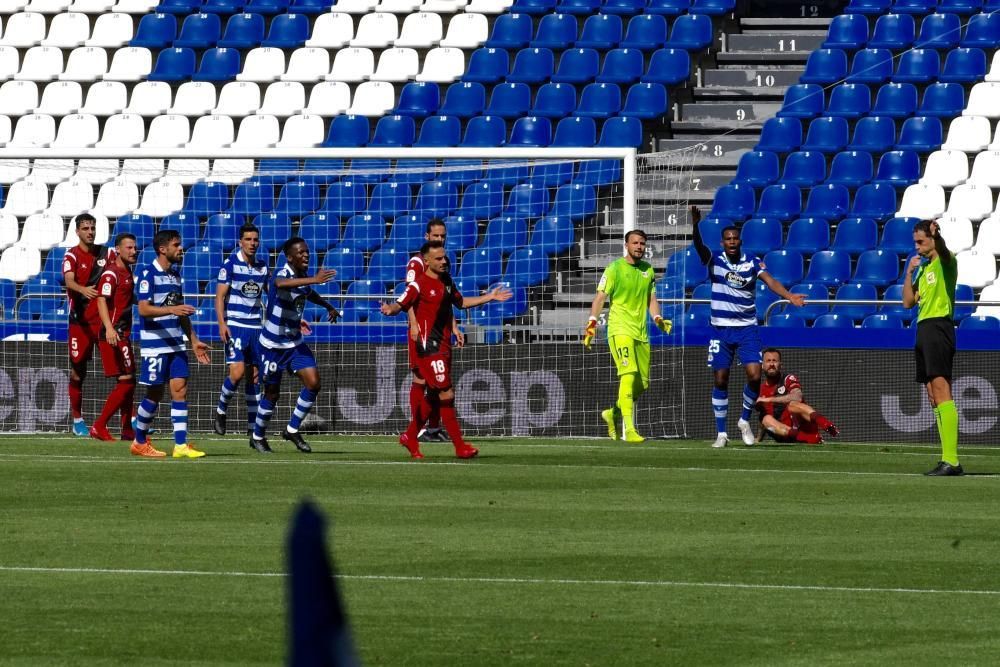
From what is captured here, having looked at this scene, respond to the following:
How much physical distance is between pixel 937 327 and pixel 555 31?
13.5 meters

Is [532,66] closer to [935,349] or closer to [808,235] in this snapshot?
[808,235]

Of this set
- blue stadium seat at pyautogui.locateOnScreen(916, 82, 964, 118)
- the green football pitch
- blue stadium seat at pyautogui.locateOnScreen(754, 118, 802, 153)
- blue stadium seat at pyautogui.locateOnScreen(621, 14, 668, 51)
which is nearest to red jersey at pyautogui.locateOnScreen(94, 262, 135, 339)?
the green football pitch

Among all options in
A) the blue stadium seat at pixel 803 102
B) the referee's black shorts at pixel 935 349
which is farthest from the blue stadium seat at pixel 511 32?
the referee's black shorts at pixel 935 349

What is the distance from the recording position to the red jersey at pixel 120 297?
55.3ft

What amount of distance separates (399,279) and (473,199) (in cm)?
143

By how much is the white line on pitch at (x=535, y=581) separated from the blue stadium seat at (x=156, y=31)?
20502 mm

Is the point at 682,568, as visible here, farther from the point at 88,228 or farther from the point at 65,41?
the point at 65,41

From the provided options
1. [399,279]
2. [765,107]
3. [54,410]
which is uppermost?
[765,107]

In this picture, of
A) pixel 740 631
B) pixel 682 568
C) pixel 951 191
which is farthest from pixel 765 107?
pixel 740 631

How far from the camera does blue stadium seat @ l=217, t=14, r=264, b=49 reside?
26.2m

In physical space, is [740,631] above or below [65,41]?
below

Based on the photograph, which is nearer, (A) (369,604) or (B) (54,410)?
(A) (369,604)

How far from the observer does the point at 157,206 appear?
21.9 meters

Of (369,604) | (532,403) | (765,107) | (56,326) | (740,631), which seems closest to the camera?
(740,631)
